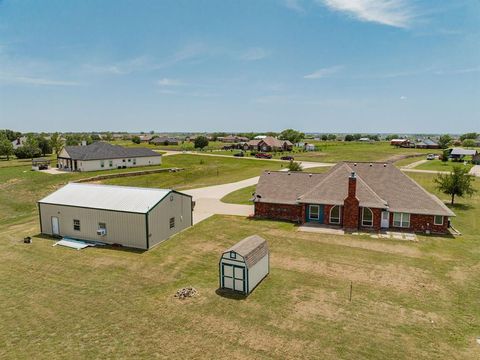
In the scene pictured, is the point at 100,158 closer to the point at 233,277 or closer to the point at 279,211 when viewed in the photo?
the point at 279,211

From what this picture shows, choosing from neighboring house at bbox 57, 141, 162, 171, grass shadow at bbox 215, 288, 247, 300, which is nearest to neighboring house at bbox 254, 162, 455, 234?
grass shadow at bbox 215, 288, 247, 300

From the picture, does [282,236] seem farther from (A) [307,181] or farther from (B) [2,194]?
(B) [2,194]

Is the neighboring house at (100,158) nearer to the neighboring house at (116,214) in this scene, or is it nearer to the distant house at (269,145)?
the neighboring house at (116,214)

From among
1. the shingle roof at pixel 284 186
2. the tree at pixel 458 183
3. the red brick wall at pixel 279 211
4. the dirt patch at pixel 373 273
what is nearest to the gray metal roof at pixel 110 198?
the dirt patch at pixel 373 273

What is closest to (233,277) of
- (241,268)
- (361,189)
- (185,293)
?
(241,268)

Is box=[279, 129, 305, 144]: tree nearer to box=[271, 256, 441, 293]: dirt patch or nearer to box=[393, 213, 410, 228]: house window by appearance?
box=[393, 213, 410, 228]: house window

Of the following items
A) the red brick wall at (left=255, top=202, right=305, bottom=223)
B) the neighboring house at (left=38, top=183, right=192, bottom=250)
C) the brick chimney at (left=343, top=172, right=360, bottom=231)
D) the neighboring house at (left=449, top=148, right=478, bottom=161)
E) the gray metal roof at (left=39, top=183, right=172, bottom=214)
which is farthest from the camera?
the neighboring house at (left=449, top=148, right=478, bottom=161)

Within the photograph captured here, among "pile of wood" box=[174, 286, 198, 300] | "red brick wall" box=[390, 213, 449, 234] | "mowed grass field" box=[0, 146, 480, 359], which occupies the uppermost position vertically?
"red brick wall" box=[390, 213, 449, 234]
